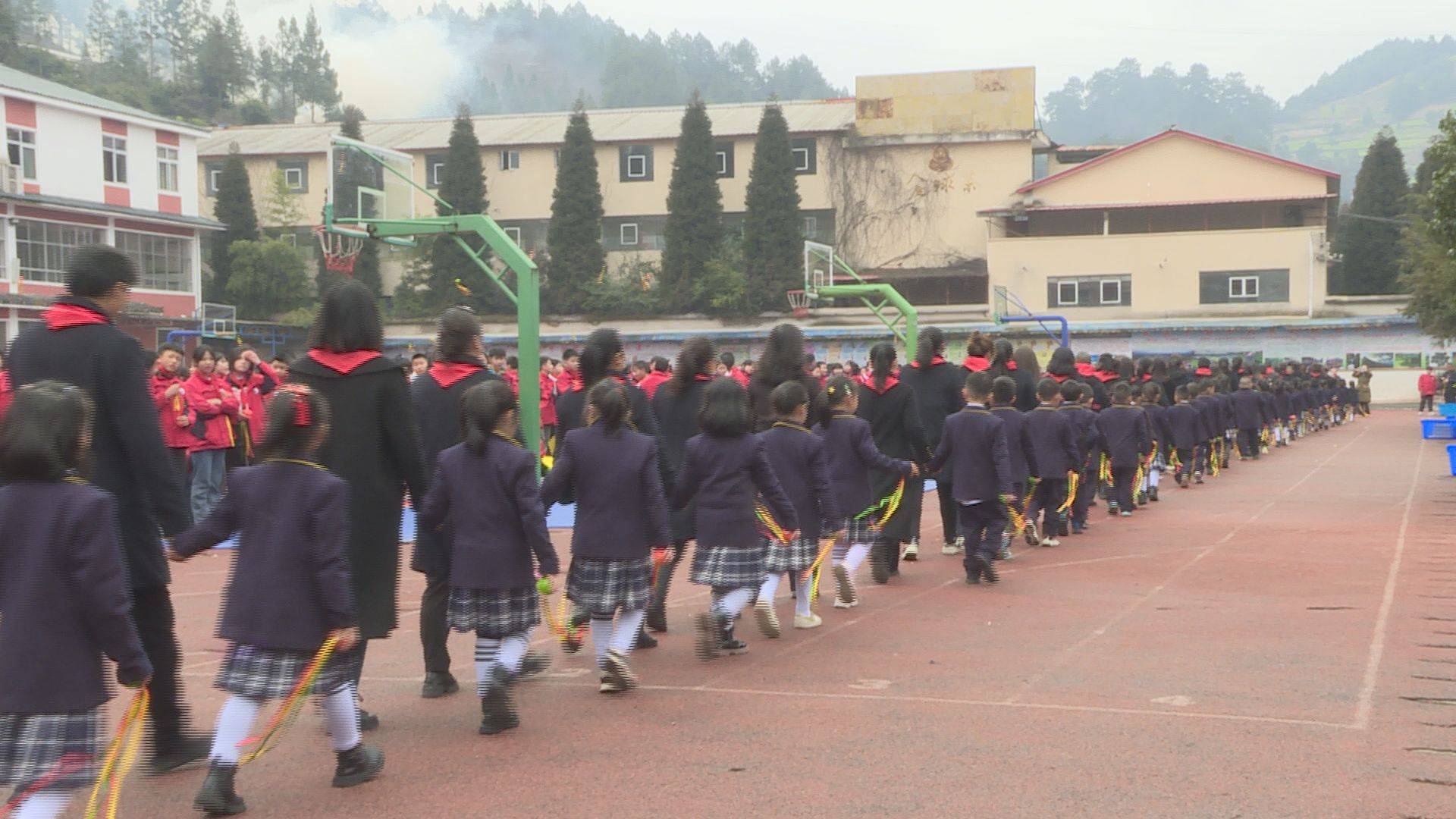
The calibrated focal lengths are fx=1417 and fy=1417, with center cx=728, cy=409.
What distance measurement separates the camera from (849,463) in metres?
9.98

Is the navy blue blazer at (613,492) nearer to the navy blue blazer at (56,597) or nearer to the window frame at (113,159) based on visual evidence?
the navy blue blazer at (56,597)

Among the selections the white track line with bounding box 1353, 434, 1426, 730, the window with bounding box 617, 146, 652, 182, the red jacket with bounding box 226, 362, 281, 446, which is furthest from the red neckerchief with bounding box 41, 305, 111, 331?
the window with bounding box 617, 146, 652, 182

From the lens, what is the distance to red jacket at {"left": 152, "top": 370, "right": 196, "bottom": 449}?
46.1ft

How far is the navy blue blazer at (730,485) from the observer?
7.95 metres

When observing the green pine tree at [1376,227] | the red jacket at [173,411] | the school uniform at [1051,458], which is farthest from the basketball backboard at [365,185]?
the green pine tree at [1376,227]

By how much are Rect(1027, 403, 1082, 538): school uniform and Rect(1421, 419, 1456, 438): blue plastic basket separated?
1393 centimetres

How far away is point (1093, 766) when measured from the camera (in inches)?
226

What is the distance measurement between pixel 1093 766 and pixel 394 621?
9.70 feet

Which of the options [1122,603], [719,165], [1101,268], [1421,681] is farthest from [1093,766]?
[719,165]

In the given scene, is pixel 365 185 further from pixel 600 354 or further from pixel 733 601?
pixel 733 601

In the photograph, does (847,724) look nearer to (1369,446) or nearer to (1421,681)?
(1421,681)

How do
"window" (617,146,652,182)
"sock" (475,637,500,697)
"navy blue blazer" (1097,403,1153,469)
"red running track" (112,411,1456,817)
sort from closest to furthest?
1. "red running track" (112,411,1456,817)
2. "sock" (475,637,500,697)
3. "navy blue blazer" (1097,403,1153,469)
4. "window" (617,146,652,182)

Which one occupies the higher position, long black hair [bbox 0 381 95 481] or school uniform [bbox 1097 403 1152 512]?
long black hair [bbox 0 381 95 481]

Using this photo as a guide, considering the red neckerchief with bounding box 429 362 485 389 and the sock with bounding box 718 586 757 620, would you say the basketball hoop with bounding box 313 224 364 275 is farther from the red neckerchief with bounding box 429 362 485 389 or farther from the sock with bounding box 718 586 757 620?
the sock with bounding box 718 586 757 620
